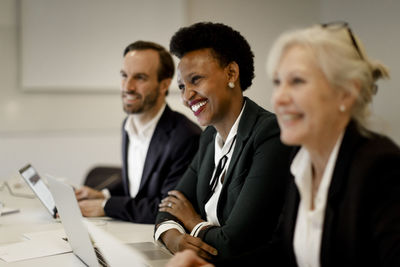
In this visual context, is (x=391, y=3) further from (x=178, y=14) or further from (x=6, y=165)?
(x=6, y=165)

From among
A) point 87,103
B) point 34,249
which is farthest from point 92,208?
point 87,103

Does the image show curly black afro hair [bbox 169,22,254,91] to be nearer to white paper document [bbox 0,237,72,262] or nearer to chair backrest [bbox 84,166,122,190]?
white paper document [bbox 0,237,72,262]

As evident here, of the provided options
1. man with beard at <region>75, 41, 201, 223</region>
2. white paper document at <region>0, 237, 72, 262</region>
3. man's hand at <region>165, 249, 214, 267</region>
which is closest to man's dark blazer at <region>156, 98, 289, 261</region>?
man's hand at <region>165, 249, 214, 267</region>

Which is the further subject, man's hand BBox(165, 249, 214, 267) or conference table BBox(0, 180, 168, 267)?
conference table BBox(0, 180, 168, 267)

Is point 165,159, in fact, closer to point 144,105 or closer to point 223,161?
point 144,105

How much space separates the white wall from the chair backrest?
1.20 m

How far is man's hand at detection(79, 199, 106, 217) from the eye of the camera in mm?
2420

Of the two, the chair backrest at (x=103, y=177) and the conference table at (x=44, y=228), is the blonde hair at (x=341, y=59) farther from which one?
the chair backrest at (x=103, y=177)

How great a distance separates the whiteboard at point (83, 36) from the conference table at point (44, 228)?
1995mm

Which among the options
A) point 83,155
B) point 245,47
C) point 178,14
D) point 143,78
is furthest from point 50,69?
point 245,47

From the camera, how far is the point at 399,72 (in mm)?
4688

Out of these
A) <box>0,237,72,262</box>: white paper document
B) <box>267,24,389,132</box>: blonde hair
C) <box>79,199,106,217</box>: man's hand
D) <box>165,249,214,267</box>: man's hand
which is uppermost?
<box>267,24,389,132</box>: blonde hair

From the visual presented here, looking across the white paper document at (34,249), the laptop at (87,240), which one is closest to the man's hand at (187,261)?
the laptop at (87,240)

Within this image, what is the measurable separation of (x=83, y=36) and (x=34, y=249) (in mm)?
3204
